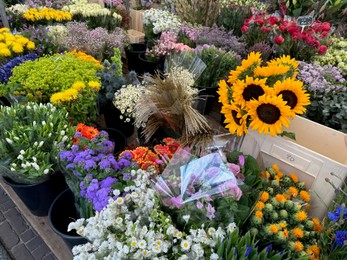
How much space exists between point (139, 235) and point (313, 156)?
105 cm

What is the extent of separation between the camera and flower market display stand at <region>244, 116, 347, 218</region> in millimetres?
1435

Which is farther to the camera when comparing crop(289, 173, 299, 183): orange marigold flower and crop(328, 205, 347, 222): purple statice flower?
crop(289, 173, 299, 183): orange marigold flower

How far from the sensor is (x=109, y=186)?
1.31 m

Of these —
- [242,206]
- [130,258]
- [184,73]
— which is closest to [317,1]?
[184,73]

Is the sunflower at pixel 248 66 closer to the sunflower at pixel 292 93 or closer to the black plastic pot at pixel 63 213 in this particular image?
the sunflower at pixel 292 93

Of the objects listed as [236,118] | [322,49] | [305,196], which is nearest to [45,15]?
[236,118]

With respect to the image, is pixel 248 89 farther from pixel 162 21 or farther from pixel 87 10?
pixel 87 10

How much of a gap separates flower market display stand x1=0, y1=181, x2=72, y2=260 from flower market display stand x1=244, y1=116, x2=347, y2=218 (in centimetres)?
146

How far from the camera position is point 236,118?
1.57 metres

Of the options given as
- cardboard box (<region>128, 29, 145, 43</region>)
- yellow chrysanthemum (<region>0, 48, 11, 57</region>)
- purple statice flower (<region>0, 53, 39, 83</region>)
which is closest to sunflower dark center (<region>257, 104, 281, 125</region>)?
purple statice flower (<region>0, 53, 39, 83</region>)

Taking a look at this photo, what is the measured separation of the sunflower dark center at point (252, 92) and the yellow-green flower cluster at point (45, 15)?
3567 millimetres

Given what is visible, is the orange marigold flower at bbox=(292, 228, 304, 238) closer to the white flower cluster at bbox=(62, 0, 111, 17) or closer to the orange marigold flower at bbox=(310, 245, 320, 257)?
the orange marigold flower at bbox=(310, 245, 320, 257)

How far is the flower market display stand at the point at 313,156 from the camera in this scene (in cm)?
143

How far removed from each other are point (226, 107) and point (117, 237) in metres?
0.95
